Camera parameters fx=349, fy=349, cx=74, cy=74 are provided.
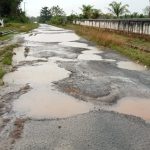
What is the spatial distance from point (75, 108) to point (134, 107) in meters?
1.30

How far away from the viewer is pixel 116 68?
1276 centimetres

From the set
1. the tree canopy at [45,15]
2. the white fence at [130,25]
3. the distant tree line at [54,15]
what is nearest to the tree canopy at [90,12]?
the distant tree line at [54,15]

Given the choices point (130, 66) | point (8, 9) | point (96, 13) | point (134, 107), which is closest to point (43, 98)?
point (134, 107)

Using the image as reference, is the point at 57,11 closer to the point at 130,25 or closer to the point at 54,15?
the point at 54,15

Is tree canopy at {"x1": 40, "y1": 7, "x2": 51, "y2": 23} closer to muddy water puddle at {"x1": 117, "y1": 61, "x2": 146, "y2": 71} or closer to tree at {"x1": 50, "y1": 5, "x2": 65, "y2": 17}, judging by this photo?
tree at {"x1": 50, "y1": 5, "x2": 65, "y2": 17}

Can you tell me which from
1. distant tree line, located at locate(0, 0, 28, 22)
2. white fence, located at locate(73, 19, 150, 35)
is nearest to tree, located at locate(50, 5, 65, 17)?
distant tree line, located at locate(0, 0, 28, 22)

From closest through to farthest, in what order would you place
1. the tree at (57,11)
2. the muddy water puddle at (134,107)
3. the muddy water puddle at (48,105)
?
the muddy water puddle at (48,105)
the muddy water puddle at (134,107)
the tree at (57,11)

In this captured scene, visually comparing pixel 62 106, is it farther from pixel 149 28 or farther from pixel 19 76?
pixel 149 28

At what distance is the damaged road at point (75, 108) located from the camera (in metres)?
5.45

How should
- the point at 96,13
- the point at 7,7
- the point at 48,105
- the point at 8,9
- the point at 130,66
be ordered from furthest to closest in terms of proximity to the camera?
the point at 96,13 < the point at 8,9 < the point at 7,7 < the point at 130,66 < the point at 48,105

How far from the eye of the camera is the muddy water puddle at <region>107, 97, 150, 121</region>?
23.2ft

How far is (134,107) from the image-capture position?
7.58 m

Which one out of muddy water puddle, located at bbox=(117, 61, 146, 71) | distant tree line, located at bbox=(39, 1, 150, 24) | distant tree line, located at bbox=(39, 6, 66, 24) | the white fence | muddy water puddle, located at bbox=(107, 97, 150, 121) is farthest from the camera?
distant tree line, located at bbox=(39, 6, 66, 24)

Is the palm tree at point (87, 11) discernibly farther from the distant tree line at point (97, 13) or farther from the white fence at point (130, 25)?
the white fence at point (130, 25)
